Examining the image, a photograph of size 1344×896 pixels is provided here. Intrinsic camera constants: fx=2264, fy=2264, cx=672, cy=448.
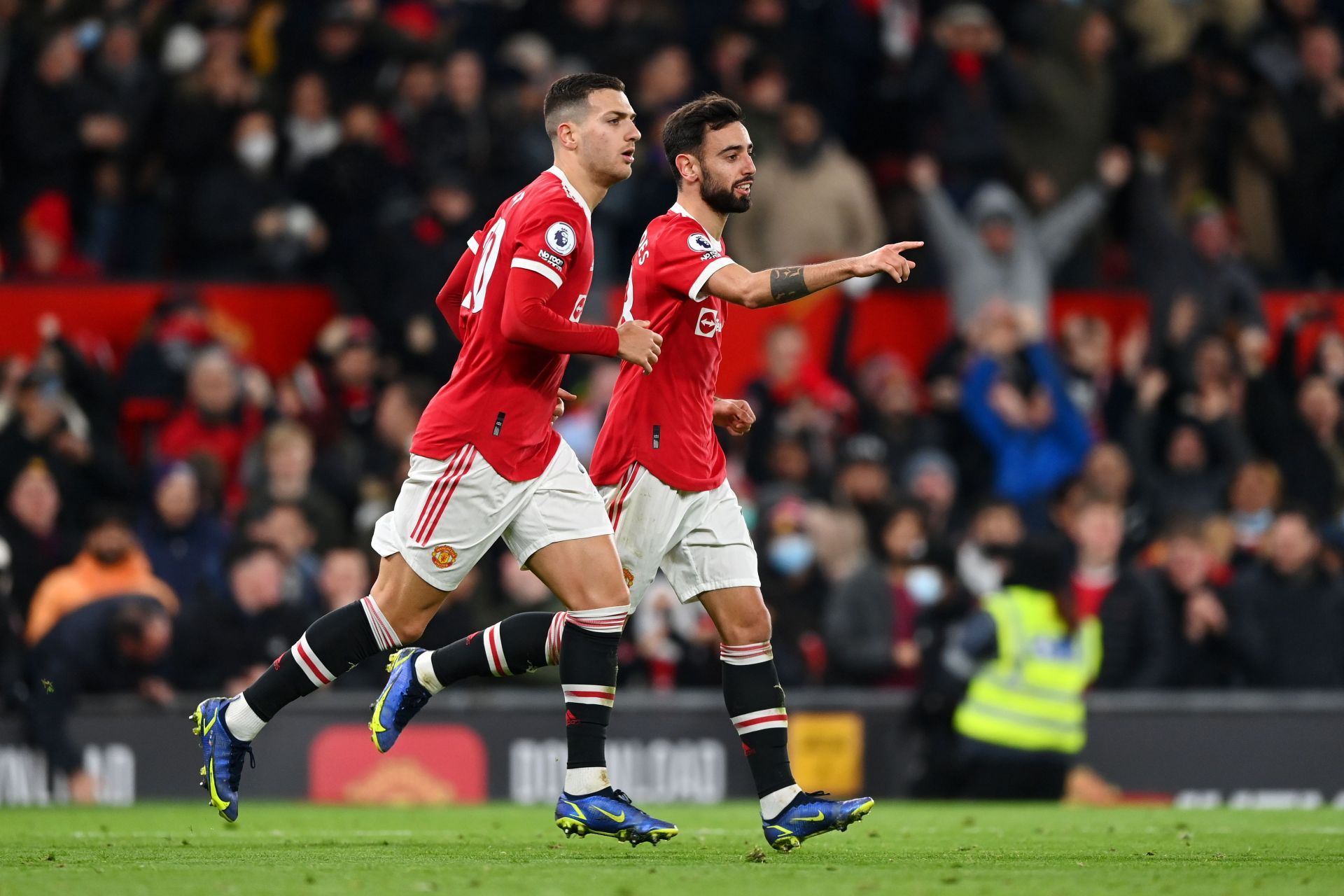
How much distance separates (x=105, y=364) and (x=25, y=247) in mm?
1117

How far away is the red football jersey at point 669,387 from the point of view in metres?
7.93

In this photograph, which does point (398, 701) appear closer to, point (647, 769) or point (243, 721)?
point (243, 721)

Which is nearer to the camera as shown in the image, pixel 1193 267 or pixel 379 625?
pixel 379 625

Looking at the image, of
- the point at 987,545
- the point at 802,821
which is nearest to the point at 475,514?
the point at 802,821

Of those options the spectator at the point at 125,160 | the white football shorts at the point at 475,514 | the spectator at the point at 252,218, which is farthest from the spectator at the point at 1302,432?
the white football shorts at the point at 475,514

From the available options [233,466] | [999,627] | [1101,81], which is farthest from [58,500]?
[1101,81]

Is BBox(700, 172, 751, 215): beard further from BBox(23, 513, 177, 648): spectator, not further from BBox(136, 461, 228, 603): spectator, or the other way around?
BBox(136, 461, 228, 603): spectator

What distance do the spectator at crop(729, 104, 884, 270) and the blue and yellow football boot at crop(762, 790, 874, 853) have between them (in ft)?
27.8

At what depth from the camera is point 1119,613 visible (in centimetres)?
1346

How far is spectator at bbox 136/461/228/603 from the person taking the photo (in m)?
13.6

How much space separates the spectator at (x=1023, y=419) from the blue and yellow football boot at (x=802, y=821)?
8.06 metres

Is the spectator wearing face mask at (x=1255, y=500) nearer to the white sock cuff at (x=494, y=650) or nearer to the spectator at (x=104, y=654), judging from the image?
the spectator at (x=104, y=654)

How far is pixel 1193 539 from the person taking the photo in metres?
13.9

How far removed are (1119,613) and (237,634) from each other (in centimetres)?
517
